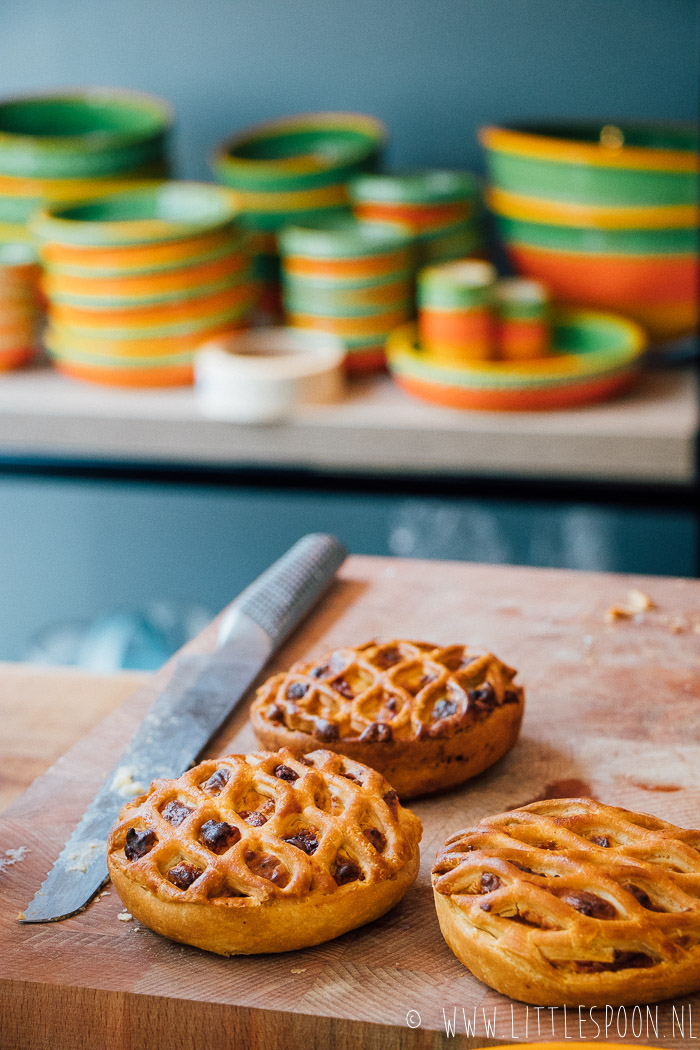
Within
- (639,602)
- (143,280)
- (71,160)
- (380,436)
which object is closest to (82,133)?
(71,160)

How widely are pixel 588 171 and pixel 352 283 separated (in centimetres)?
47

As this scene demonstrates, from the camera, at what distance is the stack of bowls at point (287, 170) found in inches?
95.0

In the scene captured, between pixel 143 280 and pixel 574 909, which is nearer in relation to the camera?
pixel 574 909

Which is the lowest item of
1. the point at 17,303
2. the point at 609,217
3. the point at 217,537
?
the point at 217,537

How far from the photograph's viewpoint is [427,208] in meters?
2.36

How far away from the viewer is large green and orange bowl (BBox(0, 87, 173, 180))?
2.38 m

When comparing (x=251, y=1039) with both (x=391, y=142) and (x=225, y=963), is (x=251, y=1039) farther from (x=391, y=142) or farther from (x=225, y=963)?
(x=391, y=142)

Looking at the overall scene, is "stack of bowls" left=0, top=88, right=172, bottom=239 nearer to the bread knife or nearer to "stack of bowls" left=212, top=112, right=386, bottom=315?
"stack of bowls" left=212, top=112, right=386, bottom=315

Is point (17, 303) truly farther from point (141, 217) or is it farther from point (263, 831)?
point (263, 831)

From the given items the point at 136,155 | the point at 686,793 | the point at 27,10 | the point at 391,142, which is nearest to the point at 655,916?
the point at 686,793

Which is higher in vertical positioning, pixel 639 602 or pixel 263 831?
pixel 263 831

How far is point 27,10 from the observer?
9.07 feet

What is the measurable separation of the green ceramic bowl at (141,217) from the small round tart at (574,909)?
151cm

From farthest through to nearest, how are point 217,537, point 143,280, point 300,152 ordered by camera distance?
point 217,537
point 300,152
point 143,280
